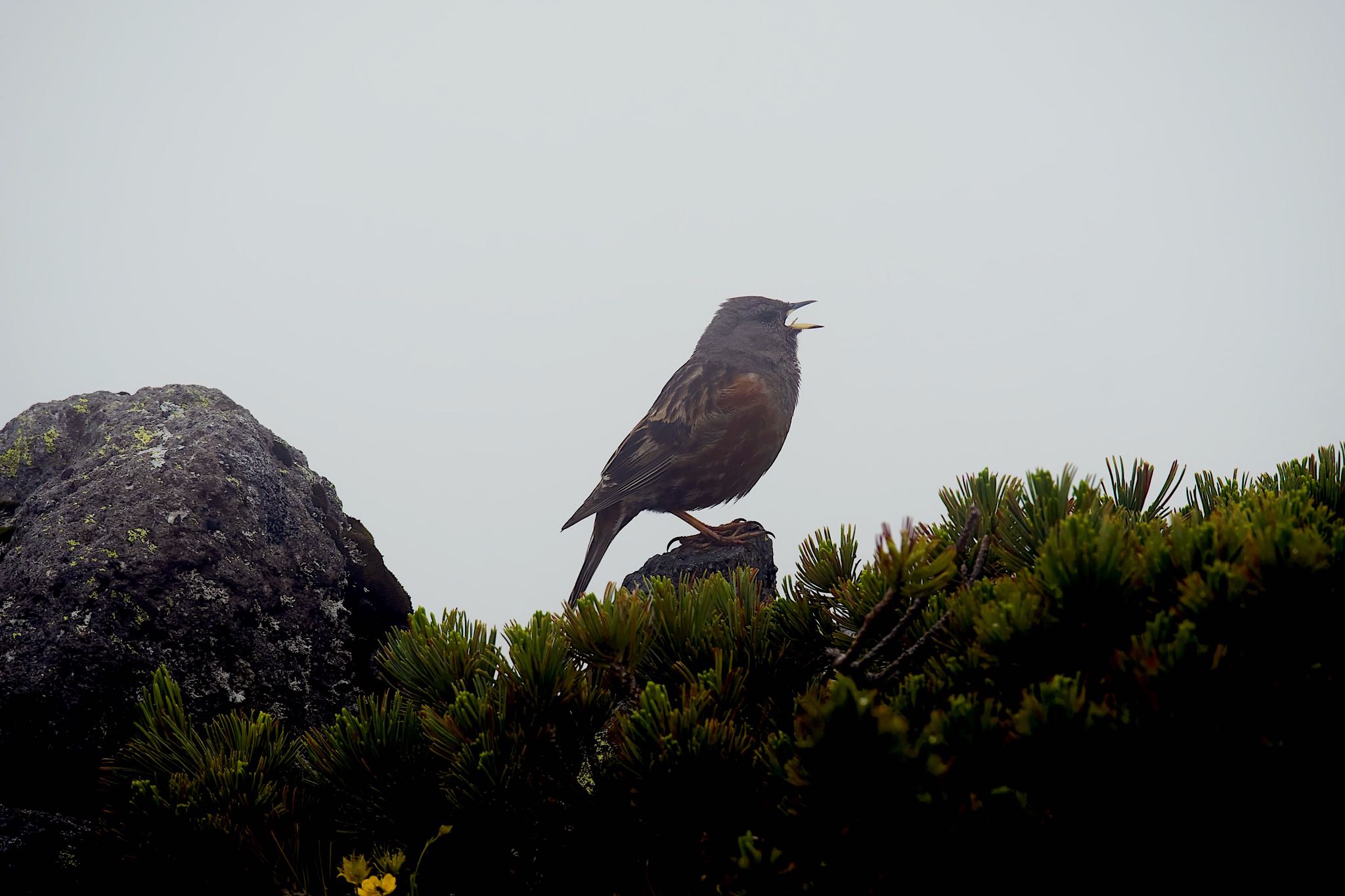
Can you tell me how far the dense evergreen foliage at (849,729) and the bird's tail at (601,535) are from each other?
373cm

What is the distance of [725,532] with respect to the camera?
19.8ft

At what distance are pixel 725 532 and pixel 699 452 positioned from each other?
62 cm

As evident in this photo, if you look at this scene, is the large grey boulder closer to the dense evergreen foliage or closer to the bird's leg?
the dense evergreen foliage

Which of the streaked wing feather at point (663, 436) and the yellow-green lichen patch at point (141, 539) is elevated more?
the streaked wing feather at point (663, 436)

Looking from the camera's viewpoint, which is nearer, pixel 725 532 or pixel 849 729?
pixel 849 729

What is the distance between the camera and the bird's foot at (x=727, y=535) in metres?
5.76

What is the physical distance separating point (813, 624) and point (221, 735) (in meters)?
1.64

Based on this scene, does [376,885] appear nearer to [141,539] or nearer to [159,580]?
[159,580]

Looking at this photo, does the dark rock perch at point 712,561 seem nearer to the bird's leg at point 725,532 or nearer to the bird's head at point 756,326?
the bird's leg at point 725,532

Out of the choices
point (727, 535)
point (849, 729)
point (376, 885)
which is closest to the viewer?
point (849, 729)

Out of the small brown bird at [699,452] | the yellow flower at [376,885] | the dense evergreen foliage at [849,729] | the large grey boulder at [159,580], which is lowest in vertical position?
the yellow flower at [376,885]

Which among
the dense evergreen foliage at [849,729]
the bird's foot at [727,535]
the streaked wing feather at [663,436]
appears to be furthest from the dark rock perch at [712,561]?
the dense evergreen foliage at [849,729]

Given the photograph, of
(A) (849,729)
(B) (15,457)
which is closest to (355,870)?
(A) (849,729)

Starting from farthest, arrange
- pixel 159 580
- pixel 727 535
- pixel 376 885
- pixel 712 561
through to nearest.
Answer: pixel 727 535
pixel 712 561
pixel 159 580
pixel 376 885
